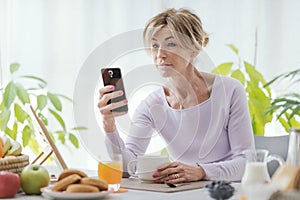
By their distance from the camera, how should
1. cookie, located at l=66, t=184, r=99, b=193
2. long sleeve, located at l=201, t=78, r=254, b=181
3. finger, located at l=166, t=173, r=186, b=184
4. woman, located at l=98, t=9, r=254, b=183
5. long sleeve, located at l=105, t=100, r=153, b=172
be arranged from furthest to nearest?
1. long sleeve, located at l=105, t=100, r=153, b=172
2. woman, located at l=98, t=9, r=254, b=183
3. long sleeve, located at l=201, t=78, r=254, b=181
4. finger, located at l=166, t=173, r=186, b=184
5. cookie, located at l=66, t=184, r=99, b=193

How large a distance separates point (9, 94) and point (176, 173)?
5.61ft

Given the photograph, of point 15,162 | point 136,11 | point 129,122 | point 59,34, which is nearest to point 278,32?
point 136,11

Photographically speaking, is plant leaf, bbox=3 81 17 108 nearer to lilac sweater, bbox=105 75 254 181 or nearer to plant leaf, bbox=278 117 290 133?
lilac sweater, bbox=105 75 254 181

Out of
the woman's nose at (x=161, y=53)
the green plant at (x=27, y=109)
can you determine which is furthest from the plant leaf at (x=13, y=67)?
the woman's nose at (x=161, y=53)

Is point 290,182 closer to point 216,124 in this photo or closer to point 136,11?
point 216,124

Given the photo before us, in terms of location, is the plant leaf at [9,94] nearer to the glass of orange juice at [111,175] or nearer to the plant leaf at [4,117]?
the plant leaf at [4,117]

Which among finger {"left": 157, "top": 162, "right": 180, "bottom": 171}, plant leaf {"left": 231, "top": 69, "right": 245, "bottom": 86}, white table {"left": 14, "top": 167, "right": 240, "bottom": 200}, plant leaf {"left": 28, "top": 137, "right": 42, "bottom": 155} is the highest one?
plant leaf {"left": 231, "top": 69, "right": 245, "bottom": 86}

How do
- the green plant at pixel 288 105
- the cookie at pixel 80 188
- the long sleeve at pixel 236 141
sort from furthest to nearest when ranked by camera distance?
the green plant at pixel 288 105, the long sleeve at pixel 236 141, the cookie at pixel 80 188

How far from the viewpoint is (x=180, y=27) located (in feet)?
7.82

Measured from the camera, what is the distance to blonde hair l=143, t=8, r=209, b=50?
2.36 metres

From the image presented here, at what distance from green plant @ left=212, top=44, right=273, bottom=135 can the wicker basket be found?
1609 millimetres

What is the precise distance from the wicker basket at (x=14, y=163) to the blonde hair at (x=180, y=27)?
657 millimetres

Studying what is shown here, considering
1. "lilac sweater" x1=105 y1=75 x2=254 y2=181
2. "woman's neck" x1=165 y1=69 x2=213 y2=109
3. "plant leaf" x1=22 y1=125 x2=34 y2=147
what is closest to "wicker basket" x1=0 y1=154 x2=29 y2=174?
"lilac sweater" x1=105 y1=75 x2=254 y2=181

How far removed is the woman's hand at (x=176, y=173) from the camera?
2086 mm
